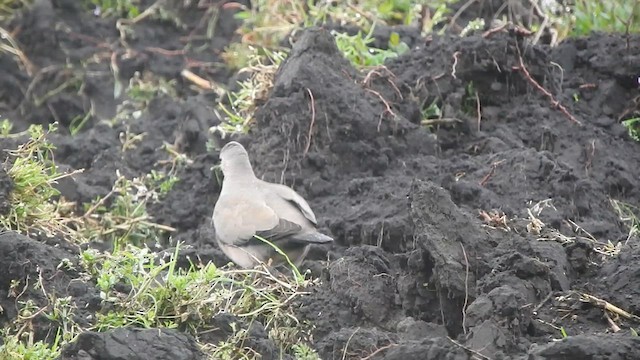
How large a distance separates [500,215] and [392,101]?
1.80 metres

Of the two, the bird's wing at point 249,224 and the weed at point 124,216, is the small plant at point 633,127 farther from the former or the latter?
the weed at point 124,216

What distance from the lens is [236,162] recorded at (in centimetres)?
803

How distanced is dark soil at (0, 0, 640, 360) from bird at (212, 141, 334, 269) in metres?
0.22

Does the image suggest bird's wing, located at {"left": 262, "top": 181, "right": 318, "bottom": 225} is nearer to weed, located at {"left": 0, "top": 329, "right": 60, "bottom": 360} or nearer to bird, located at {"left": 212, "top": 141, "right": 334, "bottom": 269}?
bird, located at {"left": 212, "top": 141, "right": 334, "bottom": 269}

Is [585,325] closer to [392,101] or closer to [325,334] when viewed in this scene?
[325,334]

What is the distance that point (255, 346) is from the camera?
6.08 metres

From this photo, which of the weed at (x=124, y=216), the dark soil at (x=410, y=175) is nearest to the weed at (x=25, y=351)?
the dark soil at (x=410, y=175)

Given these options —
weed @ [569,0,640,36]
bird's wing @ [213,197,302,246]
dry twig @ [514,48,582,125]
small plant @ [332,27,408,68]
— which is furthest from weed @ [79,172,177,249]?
weed @ [569,0,640,36]

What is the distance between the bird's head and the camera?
315 inches

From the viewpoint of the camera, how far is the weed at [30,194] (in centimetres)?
718

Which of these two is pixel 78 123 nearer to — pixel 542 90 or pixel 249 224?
pixel 249 224

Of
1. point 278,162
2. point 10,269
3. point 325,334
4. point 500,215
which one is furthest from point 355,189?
point 10,269

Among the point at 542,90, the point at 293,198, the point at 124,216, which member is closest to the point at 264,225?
the point at 293,198

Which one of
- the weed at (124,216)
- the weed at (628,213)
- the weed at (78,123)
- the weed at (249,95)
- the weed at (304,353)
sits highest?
the weed at (304,353)
